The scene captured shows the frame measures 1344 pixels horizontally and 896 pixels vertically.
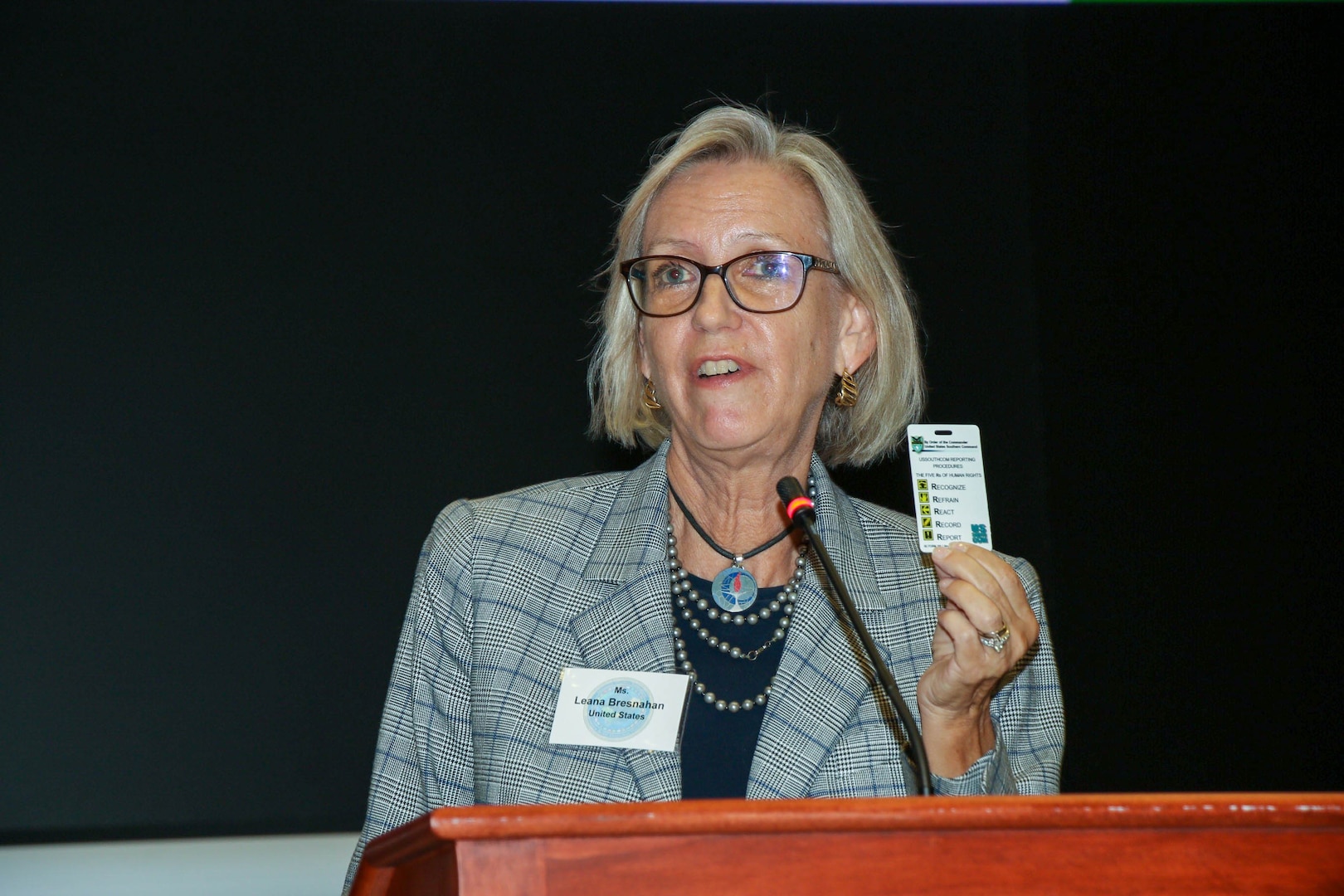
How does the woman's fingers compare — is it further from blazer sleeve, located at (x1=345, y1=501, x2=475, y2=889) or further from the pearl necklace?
blazer sleeve, located at (x1=345, y1=501, x2=475, y2=889)

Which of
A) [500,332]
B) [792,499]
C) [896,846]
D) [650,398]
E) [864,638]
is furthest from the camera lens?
[500,332]

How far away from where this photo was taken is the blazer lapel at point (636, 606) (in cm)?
166

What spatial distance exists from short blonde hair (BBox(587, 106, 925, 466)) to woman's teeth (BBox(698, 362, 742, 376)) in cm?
29

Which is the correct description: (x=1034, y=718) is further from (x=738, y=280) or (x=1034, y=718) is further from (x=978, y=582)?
(x=738, y=280)

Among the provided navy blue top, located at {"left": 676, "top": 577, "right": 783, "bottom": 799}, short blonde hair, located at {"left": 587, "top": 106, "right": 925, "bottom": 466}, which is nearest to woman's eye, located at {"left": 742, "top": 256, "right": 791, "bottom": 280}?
short blonde hair, located at {"left": 587, "top": 106, "right": 925, "bottom": 466}

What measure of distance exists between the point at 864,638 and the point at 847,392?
0.86m

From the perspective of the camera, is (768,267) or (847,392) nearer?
(768,267)

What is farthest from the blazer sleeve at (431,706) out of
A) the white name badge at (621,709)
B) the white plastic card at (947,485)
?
the white plastic card at (947,485)

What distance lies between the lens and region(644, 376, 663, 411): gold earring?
210 centimetres

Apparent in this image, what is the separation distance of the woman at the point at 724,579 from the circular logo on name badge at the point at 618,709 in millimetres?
29

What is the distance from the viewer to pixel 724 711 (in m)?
1.76

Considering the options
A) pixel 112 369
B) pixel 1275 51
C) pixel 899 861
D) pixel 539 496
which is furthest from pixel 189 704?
pixel 1275 51

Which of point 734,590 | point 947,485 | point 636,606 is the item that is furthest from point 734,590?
Result: point 947,485

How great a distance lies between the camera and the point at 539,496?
2.00 metres
